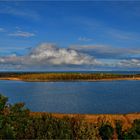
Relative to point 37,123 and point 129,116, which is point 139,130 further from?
point 129,116

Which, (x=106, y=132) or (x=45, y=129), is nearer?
(x=45, y=129)

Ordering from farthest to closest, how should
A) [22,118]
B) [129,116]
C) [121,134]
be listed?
[129,116], [121,134], [22,118]

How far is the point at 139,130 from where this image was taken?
23.3 m

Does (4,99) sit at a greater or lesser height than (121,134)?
greater

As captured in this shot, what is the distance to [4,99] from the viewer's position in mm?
26828

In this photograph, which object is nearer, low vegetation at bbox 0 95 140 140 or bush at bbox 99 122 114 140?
low vegetation at bbox 0 95 140 140

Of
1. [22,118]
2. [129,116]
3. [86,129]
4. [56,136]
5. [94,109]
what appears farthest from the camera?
[94,109]

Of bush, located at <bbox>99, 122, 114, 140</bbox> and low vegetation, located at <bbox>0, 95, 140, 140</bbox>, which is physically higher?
low vegetation, located at <bbox>0, 95, 140, 140</bbox>

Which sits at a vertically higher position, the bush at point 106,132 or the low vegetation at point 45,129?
the low vegetation at point 45,129

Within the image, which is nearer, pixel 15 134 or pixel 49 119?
pixel 15 134

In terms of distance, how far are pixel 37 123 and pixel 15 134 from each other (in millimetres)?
2016

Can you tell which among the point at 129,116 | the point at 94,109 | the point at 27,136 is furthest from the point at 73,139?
the point at 94,109

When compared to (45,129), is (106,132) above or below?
below

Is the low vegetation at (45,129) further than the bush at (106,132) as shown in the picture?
No
